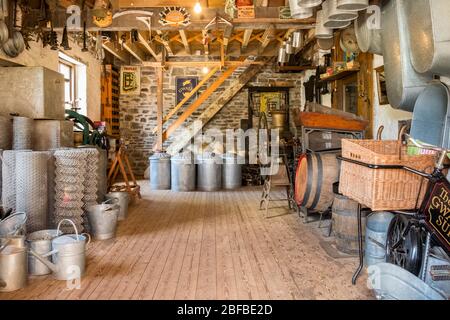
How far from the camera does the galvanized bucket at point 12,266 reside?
3020 mm

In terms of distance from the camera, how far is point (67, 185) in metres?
4.22

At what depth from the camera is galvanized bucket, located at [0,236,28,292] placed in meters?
3.02

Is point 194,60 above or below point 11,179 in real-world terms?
above

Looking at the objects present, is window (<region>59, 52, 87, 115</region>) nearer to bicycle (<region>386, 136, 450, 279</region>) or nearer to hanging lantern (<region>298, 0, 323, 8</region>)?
hanging lantern (<region>298, 0, 323, 8</region>)

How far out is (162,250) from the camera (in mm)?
4145

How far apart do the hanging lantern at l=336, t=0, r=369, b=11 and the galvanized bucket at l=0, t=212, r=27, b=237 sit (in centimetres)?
355

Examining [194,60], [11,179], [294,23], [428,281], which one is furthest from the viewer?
[194,60]

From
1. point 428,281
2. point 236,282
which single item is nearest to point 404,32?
point 428,281

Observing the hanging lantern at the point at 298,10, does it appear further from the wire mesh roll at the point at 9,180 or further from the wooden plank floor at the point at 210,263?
the wire mesh roll at the point at 9,180

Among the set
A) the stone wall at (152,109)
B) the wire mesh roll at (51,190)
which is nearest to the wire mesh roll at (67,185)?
the wire mesh roll at (51,190)

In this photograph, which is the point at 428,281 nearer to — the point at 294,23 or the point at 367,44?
the point at 367,44

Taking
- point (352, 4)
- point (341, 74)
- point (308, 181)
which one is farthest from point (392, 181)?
point (341, 74)

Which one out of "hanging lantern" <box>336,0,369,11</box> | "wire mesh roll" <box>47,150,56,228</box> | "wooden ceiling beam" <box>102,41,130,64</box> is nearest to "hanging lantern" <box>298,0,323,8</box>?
"hanging lantern" <box>336,0,369,11</box>
